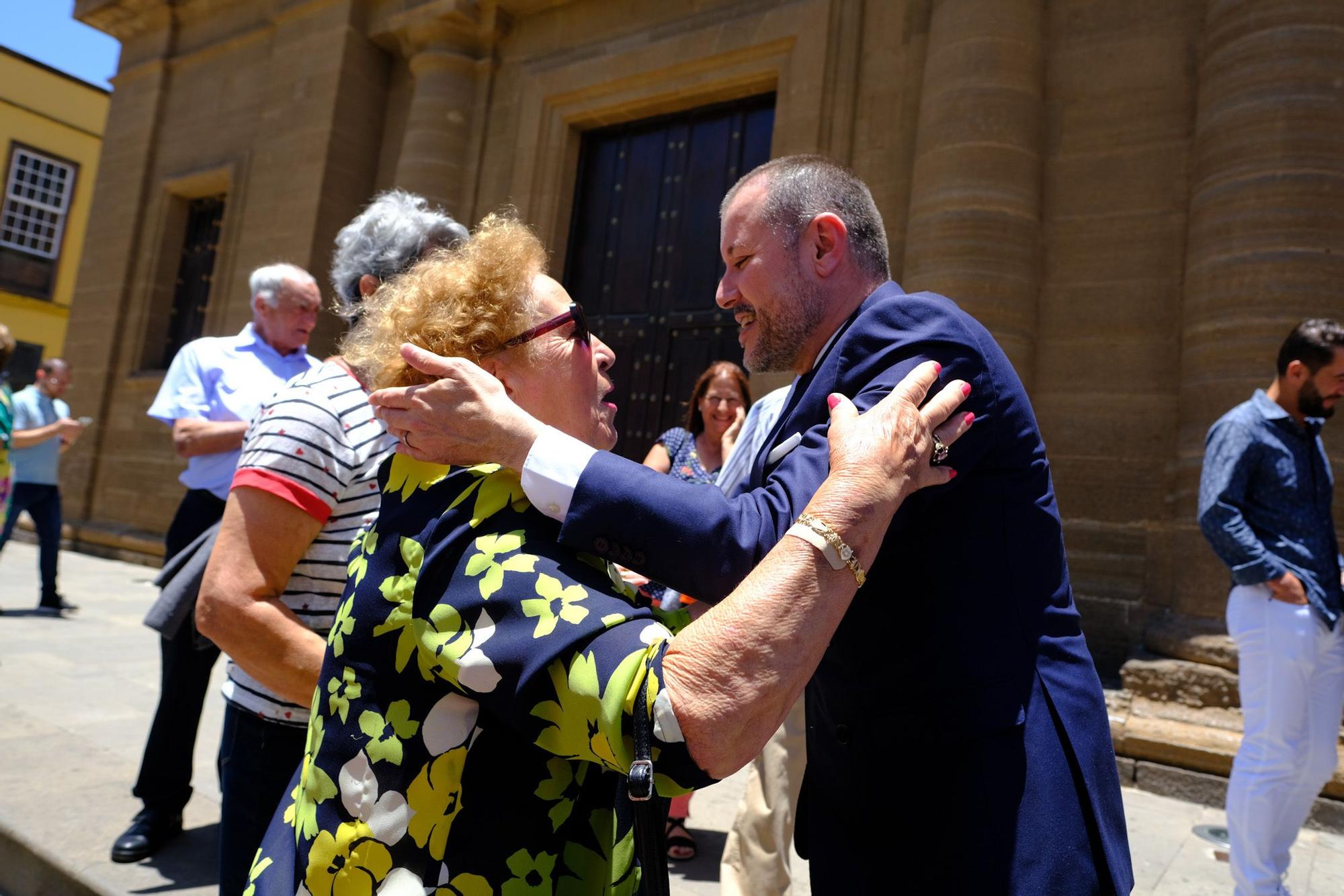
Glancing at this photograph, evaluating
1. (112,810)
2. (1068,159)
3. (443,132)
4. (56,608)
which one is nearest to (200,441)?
(112,810)

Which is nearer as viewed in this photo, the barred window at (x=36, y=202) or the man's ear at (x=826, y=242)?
the man's ear at (x=826, y=242)

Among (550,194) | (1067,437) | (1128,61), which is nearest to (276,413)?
(1067,437)

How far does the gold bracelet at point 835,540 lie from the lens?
110 centimetres

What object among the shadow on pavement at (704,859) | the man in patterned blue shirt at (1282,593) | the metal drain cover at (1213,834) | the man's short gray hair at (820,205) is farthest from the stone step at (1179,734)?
the man's short gray hair at (820,205)

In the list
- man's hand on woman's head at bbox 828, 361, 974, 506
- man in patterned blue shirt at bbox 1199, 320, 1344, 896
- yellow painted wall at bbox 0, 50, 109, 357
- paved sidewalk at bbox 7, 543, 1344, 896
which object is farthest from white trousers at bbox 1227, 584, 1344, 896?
yellow painted wall at bbox 0, 50, 109, 357

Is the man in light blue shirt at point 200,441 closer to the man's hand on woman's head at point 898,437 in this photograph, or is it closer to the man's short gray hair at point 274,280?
the man's short gray hair at point 274,280

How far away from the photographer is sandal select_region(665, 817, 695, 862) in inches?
135

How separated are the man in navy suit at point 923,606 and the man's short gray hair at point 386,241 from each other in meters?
1.16

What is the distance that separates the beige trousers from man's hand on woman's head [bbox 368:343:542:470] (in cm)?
194

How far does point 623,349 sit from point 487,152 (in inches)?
107

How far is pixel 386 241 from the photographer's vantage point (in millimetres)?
2383

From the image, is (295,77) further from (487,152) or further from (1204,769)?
(1204,769)

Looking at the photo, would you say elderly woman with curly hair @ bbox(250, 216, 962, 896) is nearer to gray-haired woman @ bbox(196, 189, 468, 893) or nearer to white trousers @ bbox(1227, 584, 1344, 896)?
gray-haired woman @ bbox(196, 189, 468, 893)

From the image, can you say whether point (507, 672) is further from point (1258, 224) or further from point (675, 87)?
point (675, 87)
